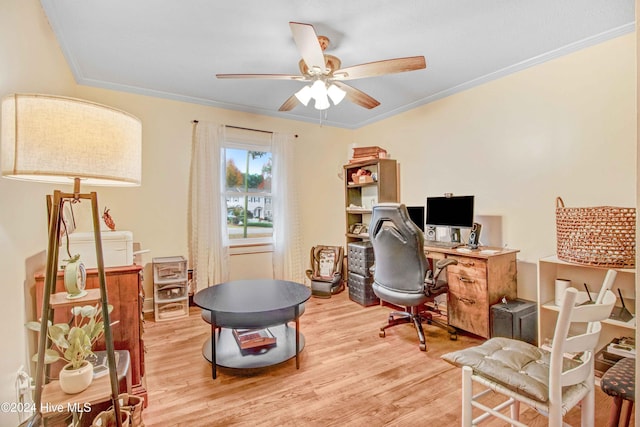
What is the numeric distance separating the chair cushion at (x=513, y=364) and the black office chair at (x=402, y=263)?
89 centimetres

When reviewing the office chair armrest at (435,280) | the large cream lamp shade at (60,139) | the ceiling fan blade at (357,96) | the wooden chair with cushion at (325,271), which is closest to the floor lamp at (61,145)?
the large cream lamp shade at (60,139)

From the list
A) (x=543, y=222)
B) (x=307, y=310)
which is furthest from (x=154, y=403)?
(x=543, y=222)

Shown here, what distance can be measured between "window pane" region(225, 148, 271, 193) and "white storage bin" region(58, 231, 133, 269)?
2096 millimetres

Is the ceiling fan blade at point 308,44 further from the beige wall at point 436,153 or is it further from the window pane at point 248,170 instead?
the window pane at point 248,170

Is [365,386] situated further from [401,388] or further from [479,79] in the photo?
[479,79]

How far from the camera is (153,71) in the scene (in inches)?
110

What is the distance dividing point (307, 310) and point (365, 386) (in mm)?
1530

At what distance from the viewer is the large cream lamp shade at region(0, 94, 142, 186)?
0.87 metres

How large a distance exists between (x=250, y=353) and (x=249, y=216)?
2092 millimetres

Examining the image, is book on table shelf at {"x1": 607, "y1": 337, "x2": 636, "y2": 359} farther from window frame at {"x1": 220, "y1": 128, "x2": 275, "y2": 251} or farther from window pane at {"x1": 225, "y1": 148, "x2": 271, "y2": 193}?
window pane at {"x1": 225, "y1": 148, "x2": 271, "y2": 193}

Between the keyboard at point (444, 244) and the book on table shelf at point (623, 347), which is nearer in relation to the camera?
the book on table shelf at point (623, 347)

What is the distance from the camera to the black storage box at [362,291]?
354 centimetres

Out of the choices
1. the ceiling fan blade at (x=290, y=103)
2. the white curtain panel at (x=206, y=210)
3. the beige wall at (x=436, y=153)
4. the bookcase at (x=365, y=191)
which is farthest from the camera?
the bookcase at (x=365, y=191)

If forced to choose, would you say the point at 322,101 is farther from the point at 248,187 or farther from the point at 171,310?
the point at 171,310
